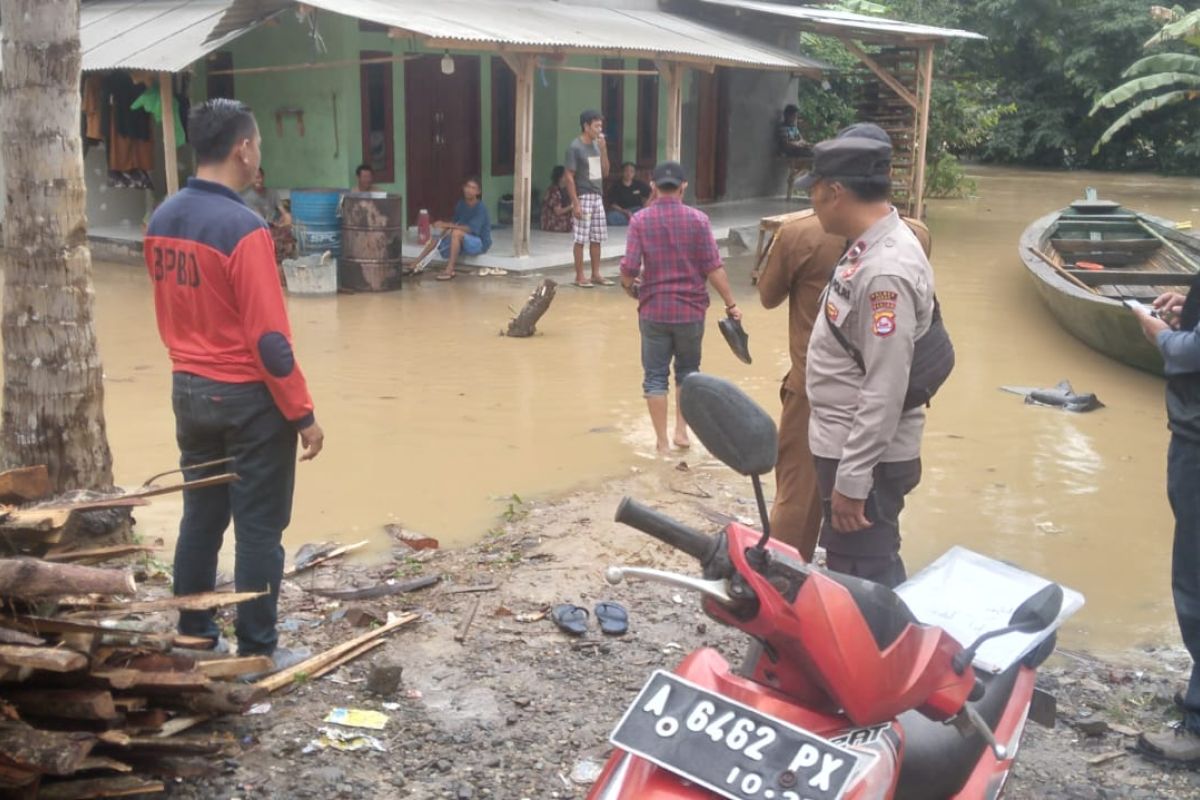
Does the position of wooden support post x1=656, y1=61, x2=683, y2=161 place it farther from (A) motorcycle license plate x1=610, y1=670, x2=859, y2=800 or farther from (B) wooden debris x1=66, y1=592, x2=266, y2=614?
(A) motorcycle license plate x1=610, y1=670, x2=859, y2=800

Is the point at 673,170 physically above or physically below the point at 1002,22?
below

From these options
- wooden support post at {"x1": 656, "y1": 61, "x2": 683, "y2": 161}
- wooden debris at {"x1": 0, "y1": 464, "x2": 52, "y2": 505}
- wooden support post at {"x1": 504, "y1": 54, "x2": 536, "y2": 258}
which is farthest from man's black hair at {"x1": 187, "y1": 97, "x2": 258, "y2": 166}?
wooden support post at {"x1": 656, "y1": 61, "x2": 683, "y2": 161}

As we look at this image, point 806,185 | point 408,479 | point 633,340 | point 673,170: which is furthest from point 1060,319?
point 806,185

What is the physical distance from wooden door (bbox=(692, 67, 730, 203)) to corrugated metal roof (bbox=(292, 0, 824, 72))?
1212 mm

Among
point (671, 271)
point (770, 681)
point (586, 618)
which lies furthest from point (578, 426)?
point (770, 681)

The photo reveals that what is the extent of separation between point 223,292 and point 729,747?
221cm

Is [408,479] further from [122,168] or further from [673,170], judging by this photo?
[122,168]

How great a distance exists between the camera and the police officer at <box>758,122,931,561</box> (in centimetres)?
431

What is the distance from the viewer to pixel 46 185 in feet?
15.1

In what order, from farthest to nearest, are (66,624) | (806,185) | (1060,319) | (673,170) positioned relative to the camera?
(1060,319), (673,170), (806,185), (66,624)

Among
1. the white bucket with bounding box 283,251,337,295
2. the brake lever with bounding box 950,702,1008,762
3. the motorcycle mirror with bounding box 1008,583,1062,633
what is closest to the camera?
the brake lever with bounding box 950,702,1008,762

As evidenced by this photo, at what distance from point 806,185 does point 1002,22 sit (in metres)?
33.9

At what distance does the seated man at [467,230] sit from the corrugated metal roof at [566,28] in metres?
1.69

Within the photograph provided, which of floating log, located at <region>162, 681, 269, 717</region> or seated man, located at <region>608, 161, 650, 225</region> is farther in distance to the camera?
seated man, located at <region>608, 161, 650, 225</region>
